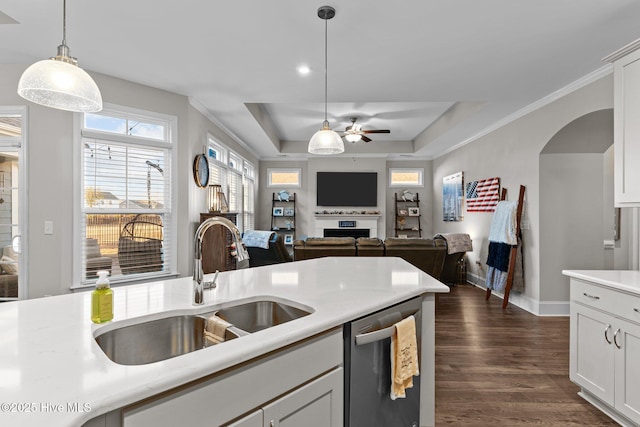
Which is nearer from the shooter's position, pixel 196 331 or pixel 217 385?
pixel 217 385

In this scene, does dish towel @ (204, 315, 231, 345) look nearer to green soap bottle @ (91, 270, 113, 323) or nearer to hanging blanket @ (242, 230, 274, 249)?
green soap bottle @ (91, 270, 113, 323)

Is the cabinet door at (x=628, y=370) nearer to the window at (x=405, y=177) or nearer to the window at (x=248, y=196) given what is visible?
the window at (x=248, y=196)

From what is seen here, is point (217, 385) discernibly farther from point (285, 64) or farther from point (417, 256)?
point (417, 256)

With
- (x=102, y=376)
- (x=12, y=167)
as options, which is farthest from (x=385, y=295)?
(x=12, y=167)

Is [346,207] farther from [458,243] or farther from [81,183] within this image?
[81,183]

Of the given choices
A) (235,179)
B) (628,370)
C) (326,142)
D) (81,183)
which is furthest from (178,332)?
(235,179)

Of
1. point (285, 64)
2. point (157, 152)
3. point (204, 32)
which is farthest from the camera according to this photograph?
point (157, 152)

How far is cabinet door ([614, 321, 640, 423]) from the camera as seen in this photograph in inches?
73.0

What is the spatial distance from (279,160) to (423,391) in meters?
7.38

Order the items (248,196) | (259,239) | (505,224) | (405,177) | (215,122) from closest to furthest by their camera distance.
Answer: (505,224)
(259,239)
(215,122)
(248,196)
(405,177)

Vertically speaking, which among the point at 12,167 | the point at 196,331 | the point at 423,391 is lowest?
the point at 423,391

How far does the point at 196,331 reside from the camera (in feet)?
4.43

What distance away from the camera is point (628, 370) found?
6.24 ft

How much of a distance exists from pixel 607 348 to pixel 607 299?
0.97 feet
